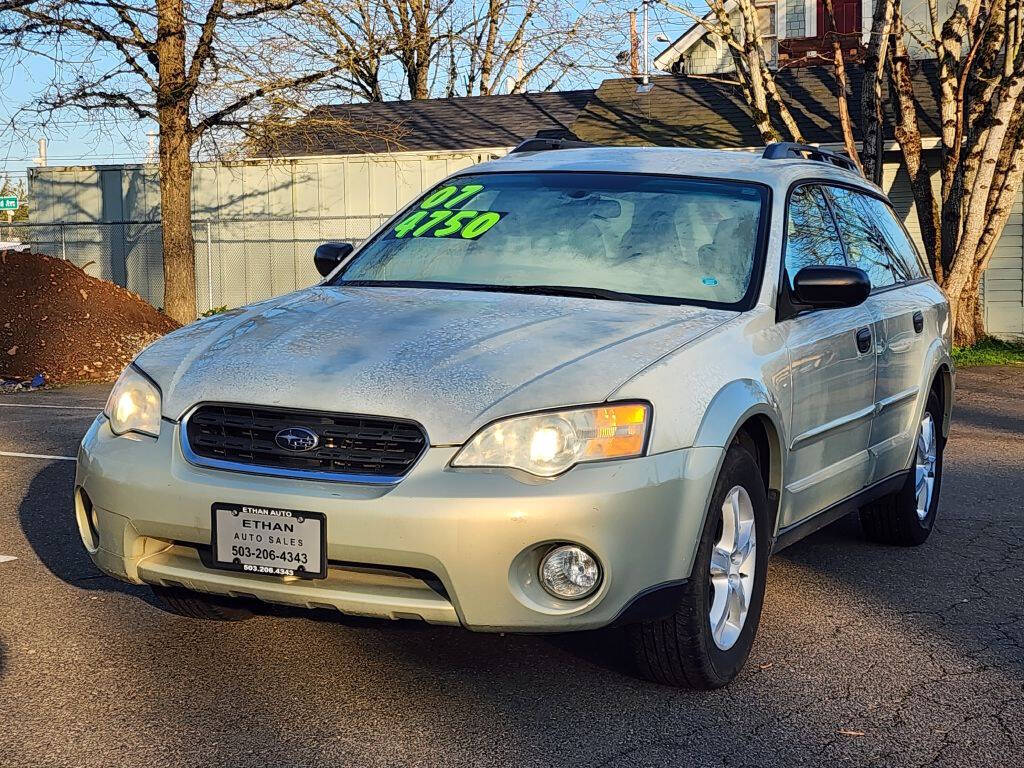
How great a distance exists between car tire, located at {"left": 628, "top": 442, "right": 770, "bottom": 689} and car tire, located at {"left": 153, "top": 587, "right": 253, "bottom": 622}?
54.9 inches

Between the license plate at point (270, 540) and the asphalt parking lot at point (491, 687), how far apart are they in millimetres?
319

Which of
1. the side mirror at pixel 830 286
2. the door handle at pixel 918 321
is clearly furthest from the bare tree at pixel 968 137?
the side mirror at pixel 830 286

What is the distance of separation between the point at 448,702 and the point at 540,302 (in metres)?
1.37

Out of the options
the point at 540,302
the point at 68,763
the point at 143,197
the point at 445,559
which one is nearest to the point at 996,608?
the point at 540,302

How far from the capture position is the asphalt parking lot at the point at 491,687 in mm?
3662

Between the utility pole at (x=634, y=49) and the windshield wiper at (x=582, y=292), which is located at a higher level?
the utility pole at (x=634, y=49)

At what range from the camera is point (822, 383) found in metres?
5.02

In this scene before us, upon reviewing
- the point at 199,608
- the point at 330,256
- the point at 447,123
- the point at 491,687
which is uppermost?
the point at 447,123

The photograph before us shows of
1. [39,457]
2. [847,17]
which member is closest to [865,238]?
[39,457]

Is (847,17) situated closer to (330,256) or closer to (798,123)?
(798,123)

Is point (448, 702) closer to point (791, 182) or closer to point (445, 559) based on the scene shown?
point (445, 559)

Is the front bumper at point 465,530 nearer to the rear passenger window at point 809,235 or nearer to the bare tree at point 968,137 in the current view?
the rear passenger window at point 809,235

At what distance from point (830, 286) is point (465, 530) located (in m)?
1.86

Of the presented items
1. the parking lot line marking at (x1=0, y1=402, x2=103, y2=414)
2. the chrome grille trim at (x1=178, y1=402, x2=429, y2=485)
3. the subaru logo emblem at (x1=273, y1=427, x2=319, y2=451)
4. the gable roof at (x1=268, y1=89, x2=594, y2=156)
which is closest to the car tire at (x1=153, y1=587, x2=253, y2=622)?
the chrome grille trim at (x1=178, y1=402, x2=429, y2=485)
